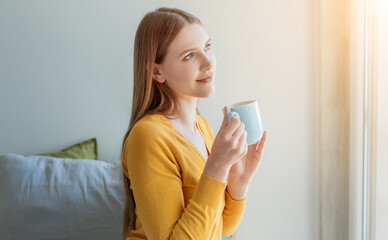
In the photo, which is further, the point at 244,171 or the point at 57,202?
the point at 57,202

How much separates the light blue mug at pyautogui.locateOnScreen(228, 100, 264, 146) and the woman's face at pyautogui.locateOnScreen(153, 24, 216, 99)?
10 cm

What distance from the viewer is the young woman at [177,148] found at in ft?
2.79

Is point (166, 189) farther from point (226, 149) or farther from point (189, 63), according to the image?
point (189, 63)

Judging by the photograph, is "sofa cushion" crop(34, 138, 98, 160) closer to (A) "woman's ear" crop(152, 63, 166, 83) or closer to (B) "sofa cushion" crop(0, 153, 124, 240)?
(B) "sofa cushion" crop(0, 153, 124, 240)

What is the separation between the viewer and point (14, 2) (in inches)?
58.5

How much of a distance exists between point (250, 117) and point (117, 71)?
793 millimetres

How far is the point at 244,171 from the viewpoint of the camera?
1006 mm

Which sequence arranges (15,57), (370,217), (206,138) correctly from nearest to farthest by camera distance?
(206,138), (370,217), (15,57)

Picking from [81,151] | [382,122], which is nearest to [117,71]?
[81,151]

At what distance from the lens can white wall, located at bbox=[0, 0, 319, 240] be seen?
4.95 feet

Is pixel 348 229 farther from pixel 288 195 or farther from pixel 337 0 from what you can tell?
pixel 337 0

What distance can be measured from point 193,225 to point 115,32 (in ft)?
3.06

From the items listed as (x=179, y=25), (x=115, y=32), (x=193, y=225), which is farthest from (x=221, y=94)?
(x=193, y=225)

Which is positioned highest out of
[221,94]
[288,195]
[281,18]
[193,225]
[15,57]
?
[281,18]
